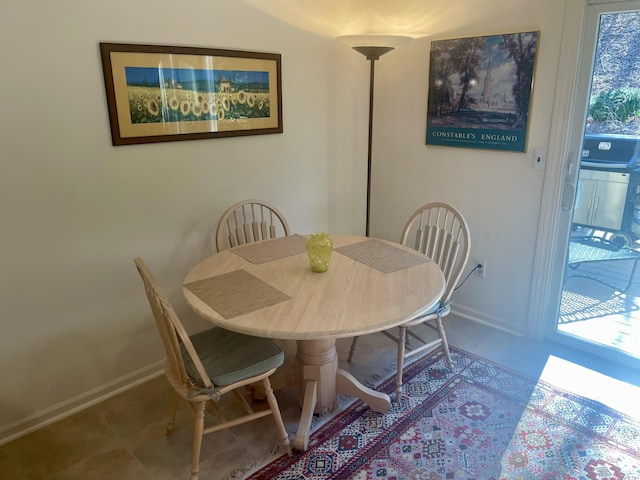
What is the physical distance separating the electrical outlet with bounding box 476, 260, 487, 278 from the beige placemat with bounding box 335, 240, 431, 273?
35.5 inches

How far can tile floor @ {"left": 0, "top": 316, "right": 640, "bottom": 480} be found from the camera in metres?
1.96

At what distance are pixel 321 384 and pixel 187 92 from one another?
5.45 feet

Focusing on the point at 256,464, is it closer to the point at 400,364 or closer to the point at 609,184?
the point at 400,364

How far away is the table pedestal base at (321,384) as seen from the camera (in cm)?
212

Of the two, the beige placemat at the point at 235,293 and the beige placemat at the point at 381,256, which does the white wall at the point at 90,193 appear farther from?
the beige placemat at the point at 381,256

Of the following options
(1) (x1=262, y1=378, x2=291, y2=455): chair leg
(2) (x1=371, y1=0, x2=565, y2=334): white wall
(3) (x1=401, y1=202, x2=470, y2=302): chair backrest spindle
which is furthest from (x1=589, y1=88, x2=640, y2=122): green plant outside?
(1) (x1=262, y1=378, x2=291, y2=455): chair leg

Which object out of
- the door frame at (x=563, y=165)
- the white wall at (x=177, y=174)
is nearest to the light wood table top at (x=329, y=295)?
the white wall at (x=177, y=174)

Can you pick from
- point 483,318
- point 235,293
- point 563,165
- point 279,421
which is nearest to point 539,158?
point 563,165

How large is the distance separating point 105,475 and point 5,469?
453mm

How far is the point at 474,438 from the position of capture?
6.82 feet

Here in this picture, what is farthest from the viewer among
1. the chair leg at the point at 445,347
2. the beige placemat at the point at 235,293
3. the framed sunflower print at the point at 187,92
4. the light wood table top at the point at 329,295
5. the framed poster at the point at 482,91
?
the framed poster at the point at 482,91

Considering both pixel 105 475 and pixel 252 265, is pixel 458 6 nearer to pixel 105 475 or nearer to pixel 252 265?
pixel 252 265

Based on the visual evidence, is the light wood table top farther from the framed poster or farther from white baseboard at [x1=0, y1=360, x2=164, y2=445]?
the framed poster

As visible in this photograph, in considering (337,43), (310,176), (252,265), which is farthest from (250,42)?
(252,265)
